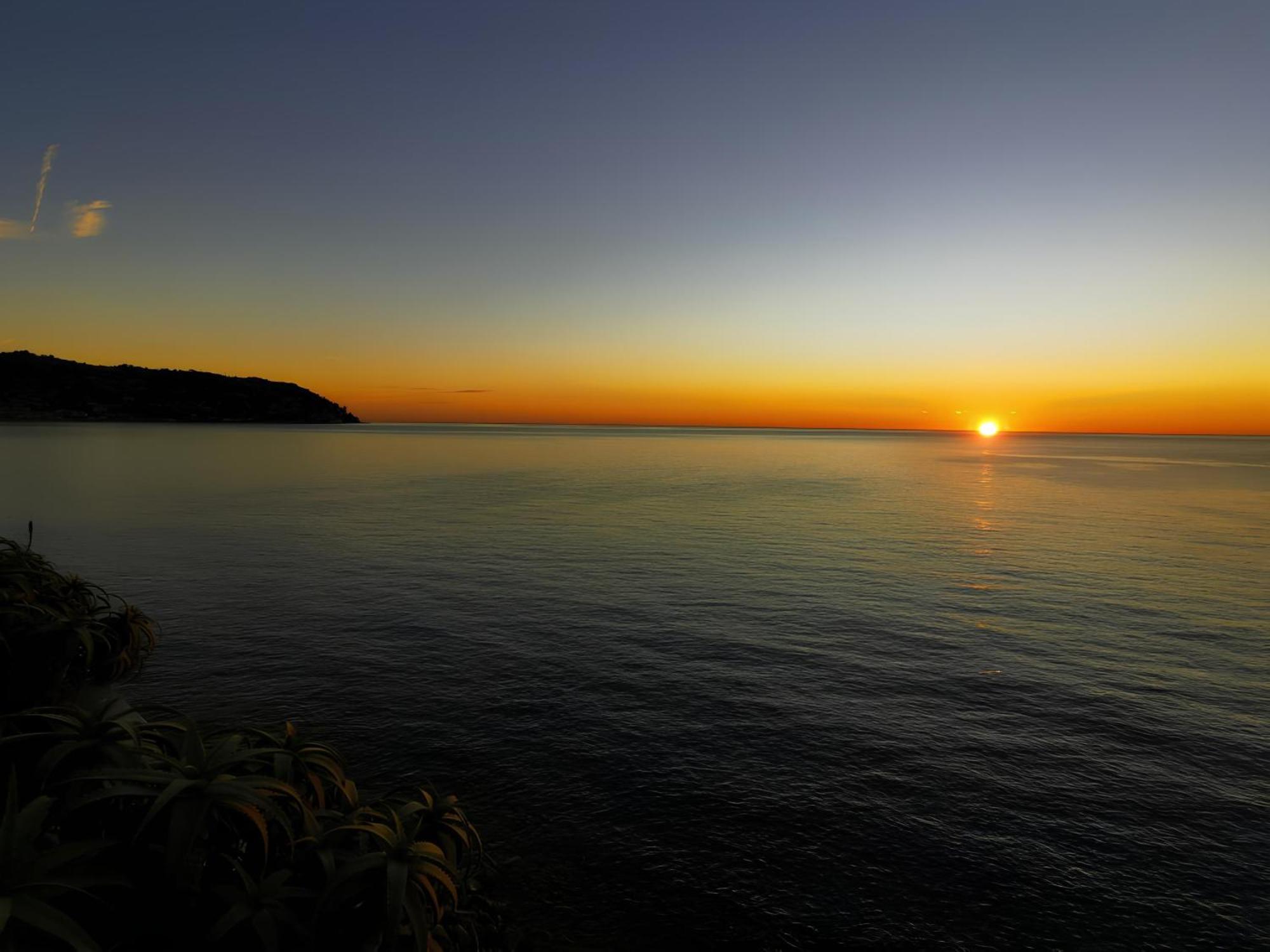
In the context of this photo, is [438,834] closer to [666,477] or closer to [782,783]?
[782,783]

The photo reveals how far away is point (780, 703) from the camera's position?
624 inches

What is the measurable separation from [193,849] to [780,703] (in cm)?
1291

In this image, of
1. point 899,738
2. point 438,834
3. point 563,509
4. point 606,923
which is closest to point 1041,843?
point 899,738

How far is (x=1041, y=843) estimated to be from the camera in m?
10.4

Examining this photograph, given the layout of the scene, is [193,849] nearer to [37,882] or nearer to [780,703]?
[37,882]

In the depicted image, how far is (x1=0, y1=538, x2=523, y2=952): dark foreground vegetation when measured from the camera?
4.39 m

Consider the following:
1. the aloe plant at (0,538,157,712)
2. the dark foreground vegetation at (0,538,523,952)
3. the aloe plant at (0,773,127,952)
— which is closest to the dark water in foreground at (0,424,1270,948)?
the aloe plant at (0,538,157,712)

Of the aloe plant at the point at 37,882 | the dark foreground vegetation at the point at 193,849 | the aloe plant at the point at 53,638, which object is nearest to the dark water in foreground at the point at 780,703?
the aloe plant at the point at 53,638

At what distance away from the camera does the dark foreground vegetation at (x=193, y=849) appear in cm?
439

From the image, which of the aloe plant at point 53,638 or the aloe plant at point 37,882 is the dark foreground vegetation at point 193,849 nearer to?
the aloe plant at point 37,882

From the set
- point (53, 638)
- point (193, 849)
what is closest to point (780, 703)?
point (193, 849)

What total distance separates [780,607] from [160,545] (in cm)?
3116

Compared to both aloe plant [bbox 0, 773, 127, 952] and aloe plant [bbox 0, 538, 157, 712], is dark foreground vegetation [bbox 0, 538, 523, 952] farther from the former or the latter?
aloe plant [bbox 0, 538, 157, 712]

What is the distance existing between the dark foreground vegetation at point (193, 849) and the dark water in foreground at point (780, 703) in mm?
4141
